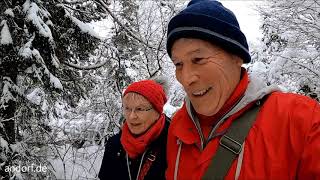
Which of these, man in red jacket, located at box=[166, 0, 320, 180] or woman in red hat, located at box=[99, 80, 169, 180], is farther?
woman in red hat, located at box=[99, 80, 169, 180]

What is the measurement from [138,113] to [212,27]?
4.16 feet

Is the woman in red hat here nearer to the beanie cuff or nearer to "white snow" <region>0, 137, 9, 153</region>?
the beanie cuff

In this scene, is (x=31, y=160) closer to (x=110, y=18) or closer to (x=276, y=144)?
(x=110, y=18)

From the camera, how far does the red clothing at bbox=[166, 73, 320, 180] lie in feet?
3.55

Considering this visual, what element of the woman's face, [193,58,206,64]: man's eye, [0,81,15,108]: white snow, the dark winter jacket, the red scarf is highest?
[0,81,15,108]: white snow

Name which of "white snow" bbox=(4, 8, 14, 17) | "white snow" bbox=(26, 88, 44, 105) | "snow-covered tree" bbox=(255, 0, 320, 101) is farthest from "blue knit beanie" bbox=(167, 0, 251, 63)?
"snow-covered tree" bbox=(255, 0, 320, 101)

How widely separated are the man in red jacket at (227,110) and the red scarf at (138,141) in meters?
0.81

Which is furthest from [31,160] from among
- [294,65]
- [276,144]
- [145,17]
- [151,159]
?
[294,65]

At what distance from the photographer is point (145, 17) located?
11172mm

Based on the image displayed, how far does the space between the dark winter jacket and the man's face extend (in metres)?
0.98

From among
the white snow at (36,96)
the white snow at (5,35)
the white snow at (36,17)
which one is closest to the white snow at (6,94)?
the white snow at (36,96)

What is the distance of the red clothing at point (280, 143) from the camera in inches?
42.6

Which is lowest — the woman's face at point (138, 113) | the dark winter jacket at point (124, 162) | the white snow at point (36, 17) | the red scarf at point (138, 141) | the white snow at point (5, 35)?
the dark winter jacket at point (124, 162)

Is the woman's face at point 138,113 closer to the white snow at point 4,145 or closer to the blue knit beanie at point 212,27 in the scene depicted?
the blue knit beanie at point 212,27
